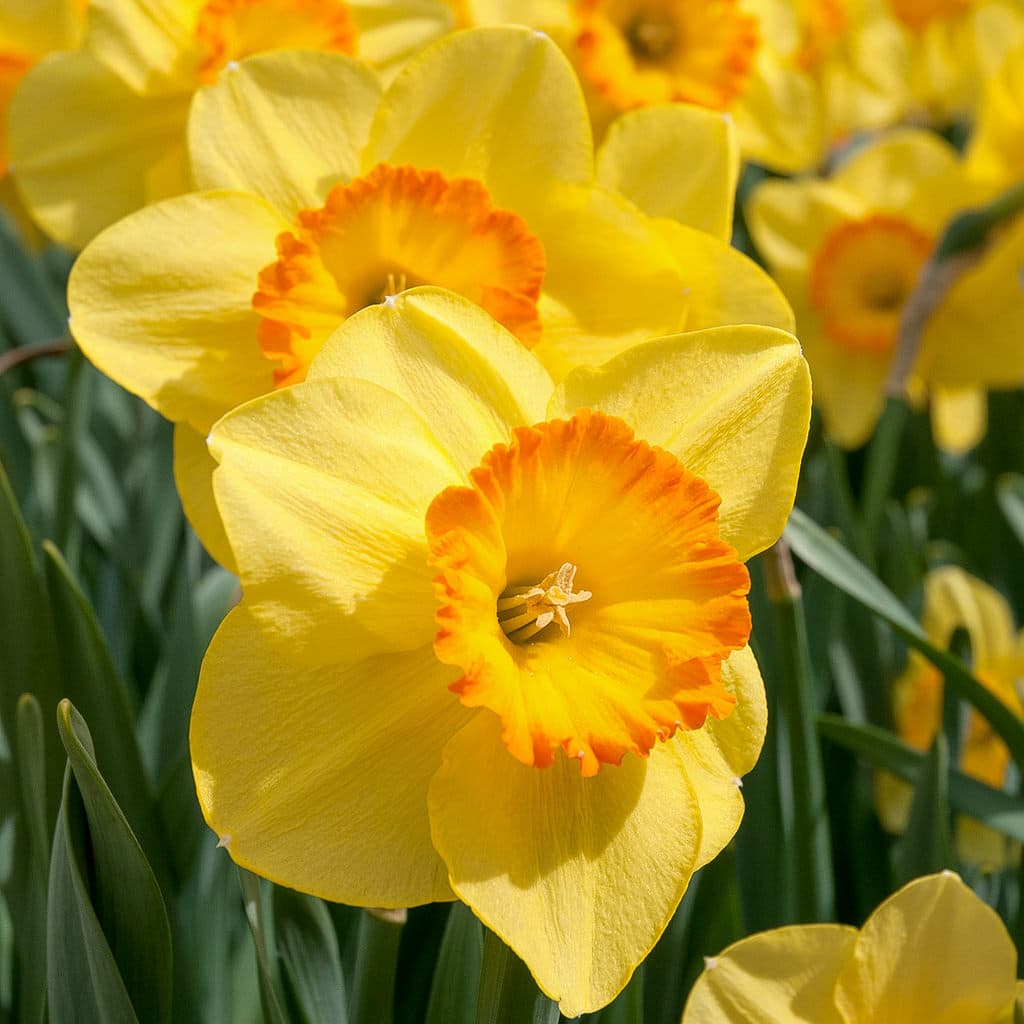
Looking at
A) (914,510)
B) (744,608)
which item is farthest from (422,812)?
(914,510)

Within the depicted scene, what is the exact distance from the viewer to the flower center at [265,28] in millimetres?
1303

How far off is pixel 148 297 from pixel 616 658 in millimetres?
550

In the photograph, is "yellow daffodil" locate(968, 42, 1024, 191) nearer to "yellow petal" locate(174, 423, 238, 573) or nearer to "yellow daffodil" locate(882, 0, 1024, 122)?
"yellow daffodil" locate(882, 0, 1024, 122)

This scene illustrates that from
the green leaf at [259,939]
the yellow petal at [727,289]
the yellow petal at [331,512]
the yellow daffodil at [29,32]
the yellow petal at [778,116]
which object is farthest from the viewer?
the yellow petal at [778,116]

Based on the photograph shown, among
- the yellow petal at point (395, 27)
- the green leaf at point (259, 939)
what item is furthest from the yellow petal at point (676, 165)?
the green leaf at point (259, 939)

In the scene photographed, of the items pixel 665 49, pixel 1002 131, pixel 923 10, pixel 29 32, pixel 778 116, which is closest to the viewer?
pixel 29 32

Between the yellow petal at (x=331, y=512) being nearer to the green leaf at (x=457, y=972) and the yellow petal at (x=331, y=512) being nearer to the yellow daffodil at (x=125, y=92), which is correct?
the green leaf at (x=457, y=972)

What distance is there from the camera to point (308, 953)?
1025 millimetres

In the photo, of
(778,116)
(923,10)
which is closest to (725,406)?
(778,116)

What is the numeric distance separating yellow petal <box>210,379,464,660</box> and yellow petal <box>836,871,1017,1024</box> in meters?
0.46

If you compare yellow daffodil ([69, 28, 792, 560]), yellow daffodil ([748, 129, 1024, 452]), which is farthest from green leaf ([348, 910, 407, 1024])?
Result: yellow daffodil ([748, 129, 1024, 452])

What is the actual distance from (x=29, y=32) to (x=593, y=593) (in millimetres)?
1238

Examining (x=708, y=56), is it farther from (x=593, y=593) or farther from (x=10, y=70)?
(x=593, y=593)

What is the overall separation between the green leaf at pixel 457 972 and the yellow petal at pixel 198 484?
385mm
